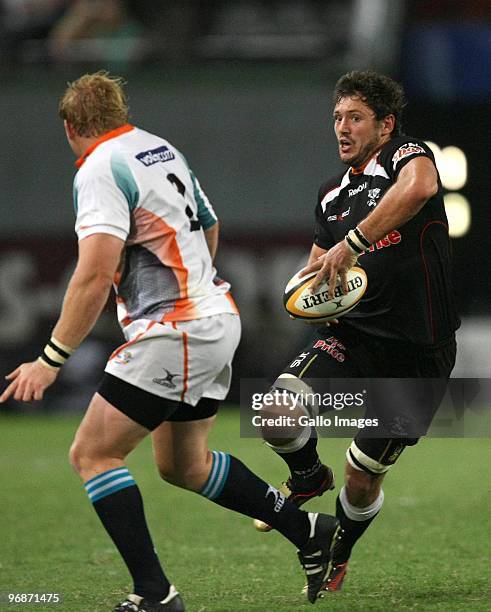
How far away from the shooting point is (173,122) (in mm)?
13516

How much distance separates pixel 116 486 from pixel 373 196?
5.96 ft

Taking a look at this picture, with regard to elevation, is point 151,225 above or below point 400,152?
below

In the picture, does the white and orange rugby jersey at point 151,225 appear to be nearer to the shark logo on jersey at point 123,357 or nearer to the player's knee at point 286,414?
the shark logo on jersey at point 123,357

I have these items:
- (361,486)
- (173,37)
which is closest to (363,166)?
(361,486)

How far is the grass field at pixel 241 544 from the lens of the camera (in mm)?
5469

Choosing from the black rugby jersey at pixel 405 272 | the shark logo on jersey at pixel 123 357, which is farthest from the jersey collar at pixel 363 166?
the shark logo on jersey at pixel 123 357

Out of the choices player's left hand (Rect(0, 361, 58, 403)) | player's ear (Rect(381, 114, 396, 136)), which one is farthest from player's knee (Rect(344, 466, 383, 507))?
player's left hand (Rect(0, 361, 58, 403))

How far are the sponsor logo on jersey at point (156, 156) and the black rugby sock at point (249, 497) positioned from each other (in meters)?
1.26

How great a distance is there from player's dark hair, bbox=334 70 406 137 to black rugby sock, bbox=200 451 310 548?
5.68 ft

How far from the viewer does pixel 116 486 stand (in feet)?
15.9

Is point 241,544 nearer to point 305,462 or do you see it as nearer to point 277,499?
point 305,462

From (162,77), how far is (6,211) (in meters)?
2.27

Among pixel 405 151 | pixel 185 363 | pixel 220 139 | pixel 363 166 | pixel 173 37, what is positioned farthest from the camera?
pixel 173 37

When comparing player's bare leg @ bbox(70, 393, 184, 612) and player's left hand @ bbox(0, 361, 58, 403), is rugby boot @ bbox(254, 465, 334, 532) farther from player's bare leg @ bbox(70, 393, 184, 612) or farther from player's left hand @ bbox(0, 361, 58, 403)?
player's left hand @ bbox(0, 361, 58, 403)
